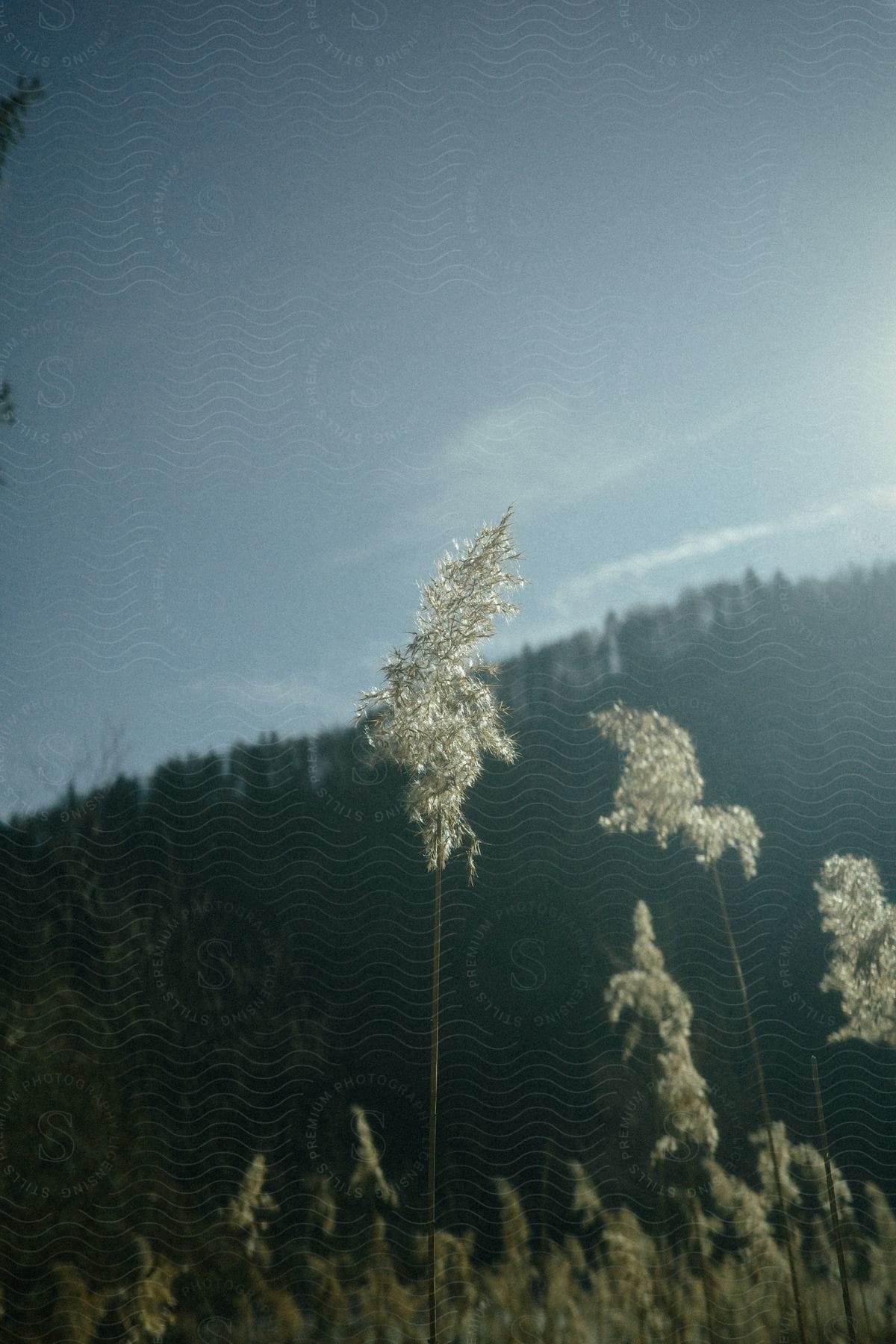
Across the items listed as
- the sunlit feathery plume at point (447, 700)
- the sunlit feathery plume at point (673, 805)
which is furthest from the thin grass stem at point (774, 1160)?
the sunlit feathery plume at point (447, 700)

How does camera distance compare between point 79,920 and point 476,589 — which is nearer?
point 476,589

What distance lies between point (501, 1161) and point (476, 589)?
2335 mm

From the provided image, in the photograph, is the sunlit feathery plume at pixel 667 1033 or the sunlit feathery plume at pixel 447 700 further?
the sunlit feathery plume at pixel 667 1033

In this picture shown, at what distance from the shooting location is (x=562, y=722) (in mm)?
3729

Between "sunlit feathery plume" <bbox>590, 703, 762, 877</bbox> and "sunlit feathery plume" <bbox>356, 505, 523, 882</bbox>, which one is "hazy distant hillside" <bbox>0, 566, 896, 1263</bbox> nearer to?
"sunlit feathery plume" <bbox>590, 703, 762, 877</bbox>

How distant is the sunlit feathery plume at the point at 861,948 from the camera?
271 centimetres

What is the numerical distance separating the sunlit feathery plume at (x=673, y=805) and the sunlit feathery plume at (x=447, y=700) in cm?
100

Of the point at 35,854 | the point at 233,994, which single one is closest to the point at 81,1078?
the point at 233,994

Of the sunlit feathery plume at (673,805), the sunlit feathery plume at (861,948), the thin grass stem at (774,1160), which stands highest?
the sunlit feathery plume at (673,805)

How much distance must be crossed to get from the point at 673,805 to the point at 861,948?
0.82 meters

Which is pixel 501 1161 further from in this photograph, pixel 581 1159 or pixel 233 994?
pixel 233 994

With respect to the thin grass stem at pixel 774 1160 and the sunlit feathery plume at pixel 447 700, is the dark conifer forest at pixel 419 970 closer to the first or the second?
the thin grass stem at pixel 774 1160

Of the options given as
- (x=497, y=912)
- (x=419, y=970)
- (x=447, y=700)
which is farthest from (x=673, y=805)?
(x=419, y=970)

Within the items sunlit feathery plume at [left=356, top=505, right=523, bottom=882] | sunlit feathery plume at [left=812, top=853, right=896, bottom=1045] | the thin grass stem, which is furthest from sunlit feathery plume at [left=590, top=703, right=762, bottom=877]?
sunlit feathery plume at [left=356, top=505, right=523, bottom=882]
